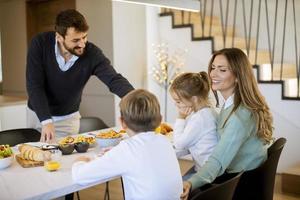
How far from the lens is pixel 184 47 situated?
5.11 metres

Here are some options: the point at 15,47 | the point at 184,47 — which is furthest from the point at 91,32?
the point at 15,47

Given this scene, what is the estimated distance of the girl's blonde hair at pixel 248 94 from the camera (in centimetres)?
197

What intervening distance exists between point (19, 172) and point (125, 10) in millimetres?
3690

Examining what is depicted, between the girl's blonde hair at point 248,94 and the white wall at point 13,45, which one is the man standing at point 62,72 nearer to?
the girl's blonde hair at point 248,94

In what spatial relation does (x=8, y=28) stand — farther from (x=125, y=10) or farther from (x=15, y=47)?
(x=125, y=10)

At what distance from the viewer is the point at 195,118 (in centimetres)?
211

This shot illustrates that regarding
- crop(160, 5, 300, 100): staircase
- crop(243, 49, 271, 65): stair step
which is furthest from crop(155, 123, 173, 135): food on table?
crop(243, 49, 271, 65): stair step

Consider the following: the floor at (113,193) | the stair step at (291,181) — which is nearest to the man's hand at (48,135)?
the floor at (113,193)

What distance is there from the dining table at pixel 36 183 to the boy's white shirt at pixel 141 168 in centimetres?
8

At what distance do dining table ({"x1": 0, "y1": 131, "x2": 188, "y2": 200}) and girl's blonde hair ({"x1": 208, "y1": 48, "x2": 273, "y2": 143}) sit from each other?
76 cm

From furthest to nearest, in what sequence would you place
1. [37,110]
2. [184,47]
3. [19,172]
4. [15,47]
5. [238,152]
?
[15,47], [184,47], [37,110], [238,152], [19,172]

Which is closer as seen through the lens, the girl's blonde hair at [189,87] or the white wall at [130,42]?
the girl's blonde hair at [189,87]

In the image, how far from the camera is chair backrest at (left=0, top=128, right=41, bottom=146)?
8.88ft

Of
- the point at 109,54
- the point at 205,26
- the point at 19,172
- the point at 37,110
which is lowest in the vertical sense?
the point at 19,172
